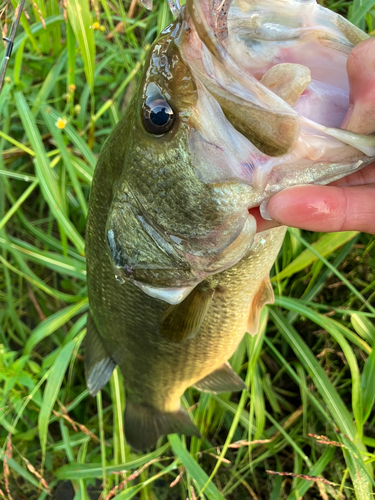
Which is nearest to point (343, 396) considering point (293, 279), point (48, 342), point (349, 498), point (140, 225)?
point (349, 498)

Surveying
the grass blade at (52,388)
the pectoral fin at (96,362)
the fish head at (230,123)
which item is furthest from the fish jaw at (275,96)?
the grass blade at (52,388)

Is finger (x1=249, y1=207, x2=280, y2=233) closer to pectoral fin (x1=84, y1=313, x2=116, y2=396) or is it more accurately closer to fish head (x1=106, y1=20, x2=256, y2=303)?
fish head (x1=106, y1=20, x2=256, y2=303)

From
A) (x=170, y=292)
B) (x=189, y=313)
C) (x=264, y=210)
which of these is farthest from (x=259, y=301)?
(x=264, y=210)

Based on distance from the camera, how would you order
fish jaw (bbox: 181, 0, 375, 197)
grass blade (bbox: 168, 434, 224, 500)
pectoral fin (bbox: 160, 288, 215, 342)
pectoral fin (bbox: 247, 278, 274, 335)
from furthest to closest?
grass blade (bbox: 168, 434, 224, 500) < pectoral fin (bbox: 247, 278, 274, 335) < pectoral fin (bbox: 160, 288, 215, 342) < fish jaw (bbox: 181, 0, 375, 197)

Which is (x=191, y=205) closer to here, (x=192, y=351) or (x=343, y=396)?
(x=192, y=351)

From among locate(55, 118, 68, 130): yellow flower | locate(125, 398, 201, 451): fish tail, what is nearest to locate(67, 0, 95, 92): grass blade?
locate(55, 118, 68, 130): yellow flower

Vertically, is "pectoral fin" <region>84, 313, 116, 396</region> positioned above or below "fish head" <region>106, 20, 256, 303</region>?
below

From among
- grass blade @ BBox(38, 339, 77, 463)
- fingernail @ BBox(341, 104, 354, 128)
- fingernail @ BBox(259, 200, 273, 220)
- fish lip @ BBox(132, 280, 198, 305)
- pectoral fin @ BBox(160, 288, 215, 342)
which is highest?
fingernail @ BBox(341, 104, 354, 128)
